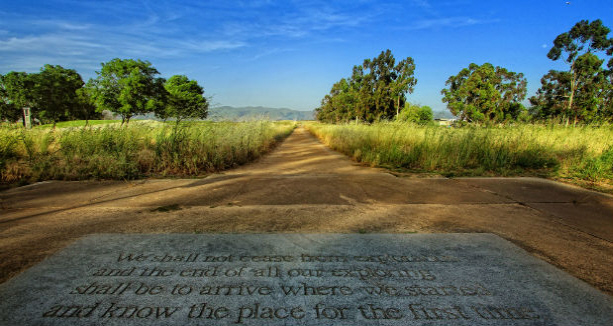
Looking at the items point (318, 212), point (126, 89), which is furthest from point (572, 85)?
point (126, 89)

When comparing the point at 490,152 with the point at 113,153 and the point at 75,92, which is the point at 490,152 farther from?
the point at 75,92

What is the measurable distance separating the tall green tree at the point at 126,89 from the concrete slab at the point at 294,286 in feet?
148

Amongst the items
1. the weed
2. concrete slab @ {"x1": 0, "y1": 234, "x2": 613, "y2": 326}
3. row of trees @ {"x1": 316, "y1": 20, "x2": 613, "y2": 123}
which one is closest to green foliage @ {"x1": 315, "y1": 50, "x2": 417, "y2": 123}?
row of trees @ {"x1": 316, "y1": 20, "x2": 613, "y2": 123}

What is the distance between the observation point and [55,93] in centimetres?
4231

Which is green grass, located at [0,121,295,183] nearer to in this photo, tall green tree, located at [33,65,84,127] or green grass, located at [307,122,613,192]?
green grass, located at [307,122,613,192]

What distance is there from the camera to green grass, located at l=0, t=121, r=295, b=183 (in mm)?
5812

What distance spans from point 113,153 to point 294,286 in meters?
6.37

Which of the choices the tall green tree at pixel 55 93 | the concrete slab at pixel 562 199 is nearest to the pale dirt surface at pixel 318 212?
the concrete slab at pixel 562 199

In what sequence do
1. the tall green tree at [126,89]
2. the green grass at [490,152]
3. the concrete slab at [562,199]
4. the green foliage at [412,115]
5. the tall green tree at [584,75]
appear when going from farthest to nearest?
the tall green tree at [126,89] < the tall green tree at [584,75] < the green foliage at [412,115] < the green grass at [490,152] < the concrete slab at [562,199]

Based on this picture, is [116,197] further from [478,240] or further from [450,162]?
[450,162]

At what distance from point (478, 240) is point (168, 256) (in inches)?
104

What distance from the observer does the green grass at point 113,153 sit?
5.81 meters

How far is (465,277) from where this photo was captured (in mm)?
1965

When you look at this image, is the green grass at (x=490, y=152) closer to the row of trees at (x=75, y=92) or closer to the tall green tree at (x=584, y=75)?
the tall green tree at (x=584, y=75)
